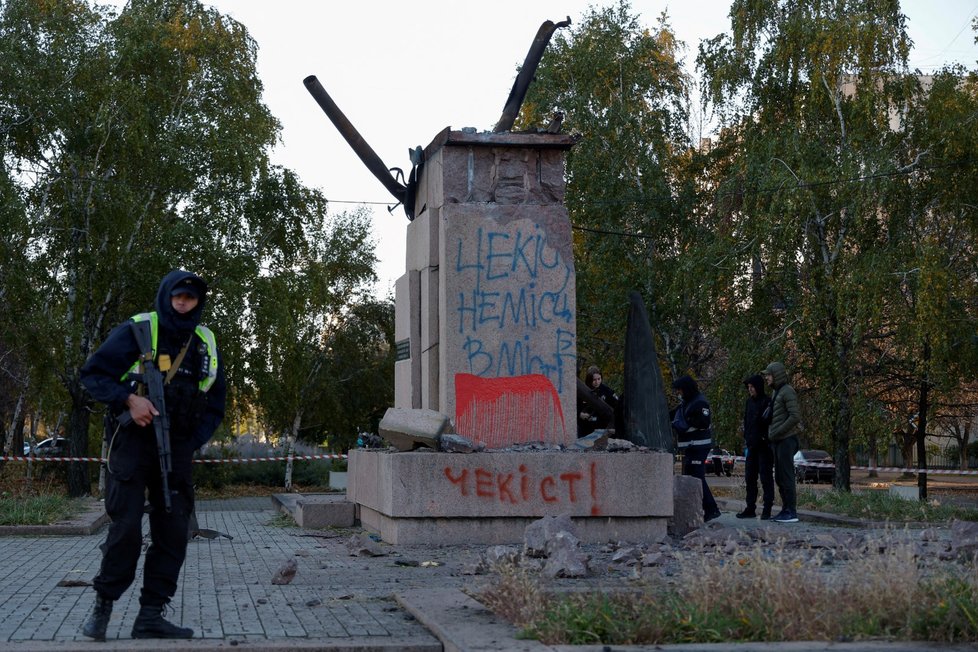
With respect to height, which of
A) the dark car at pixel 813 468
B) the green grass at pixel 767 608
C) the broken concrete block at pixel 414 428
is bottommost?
the dark car at pixel 813 468

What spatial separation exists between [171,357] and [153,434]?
41 centimetres

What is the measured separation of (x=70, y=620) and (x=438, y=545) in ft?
14.5

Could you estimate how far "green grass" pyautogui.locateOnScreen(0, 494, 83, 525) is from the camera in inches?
531

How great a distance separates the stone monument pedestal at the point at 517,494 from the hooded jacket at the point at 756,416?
3.38 m

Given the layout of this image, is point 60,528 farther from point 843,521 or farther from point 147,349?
point 843,521

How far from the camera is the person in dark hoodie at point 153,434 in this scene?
609cm

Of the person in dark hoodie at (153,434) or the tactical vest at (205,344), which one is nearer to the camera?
the person in dark hoodie at (153,434)

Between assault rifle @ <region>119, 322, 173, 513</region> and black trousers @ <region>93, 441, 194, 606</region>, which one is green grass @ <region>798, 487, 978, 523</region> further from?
assault rifle @ <region>119, 322, 173, 513</region>

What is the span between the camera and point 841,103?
2700cm

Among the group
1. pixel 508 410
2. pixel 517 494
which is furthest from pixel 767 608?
pixel 508 410

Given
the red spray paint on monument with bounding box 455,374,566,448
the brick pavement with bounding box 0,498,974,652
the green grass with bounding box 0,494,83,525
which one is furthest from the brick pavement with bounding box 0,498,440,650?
the red spray paint on monument with bounding box 455,374,566,448

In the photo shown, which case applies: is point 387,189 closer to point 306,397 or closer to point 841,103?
point 841,103

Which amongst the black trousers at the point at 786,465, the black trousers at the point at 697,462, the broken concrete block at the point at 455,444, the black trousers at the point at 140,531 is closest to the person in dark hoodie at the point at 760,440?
the black trousers at the point at 786,465

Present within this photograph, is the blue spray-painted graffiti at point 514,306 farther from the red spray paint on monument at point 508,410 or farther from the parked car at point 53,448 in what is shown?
the parked car at point 53,448
